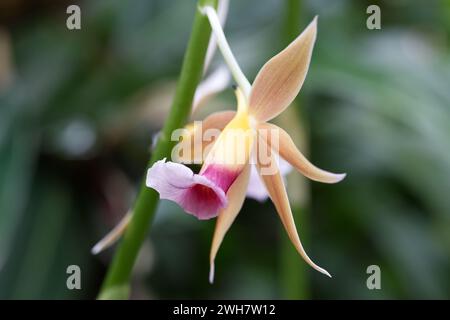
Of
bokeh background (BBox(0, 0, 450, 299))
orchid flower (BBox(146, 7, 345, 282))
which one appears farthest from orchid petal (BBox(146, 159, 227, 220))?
bokeh background (BBox(0, 0, 450, 299))

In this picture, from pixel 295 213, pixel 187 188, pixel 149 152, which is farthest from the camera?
pixel 149 152

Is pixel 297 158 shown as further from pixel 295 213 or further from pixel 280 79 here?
pixel 295 213

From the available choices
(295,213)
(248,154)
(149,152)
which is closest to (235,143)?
(248,154)

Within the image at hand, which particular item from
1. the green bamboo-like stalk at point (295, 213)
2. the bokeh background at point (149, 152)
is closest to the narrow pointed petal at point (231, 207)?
the green bamboo-like stalk at point (295, 213)

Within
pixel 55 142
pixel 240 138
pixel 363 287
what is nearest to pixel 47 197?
pixel 55 142

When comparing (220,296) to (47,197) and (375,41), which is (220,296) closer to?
(47,197)

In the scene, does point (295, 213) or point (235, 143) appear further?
point (295, 213)

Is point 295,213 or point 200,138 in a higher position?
point 200,138
